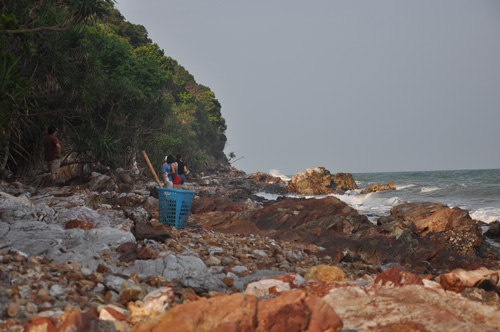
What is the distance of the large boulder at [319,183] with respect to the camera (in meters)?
35.0

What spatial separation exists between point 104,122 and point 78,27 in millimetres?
5617

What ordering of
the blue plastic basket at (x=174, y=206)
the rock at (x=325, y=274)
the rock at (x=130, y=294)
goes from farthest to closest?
the blue plastic basket at (x=174, y=206), the rock at (x=325, y=274), the rock at (x=130, y=294)

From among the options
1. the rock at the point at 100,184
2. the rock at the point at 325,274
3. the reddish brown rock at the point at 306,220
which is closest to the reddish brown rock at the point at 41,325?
the rock at the point at 325,274

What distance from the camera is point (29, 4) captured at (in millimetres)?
9617

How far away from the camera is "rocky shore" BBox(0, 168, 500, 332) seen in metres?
2.50

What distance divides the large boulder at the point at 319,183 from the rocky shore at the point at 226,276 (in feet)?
84.8

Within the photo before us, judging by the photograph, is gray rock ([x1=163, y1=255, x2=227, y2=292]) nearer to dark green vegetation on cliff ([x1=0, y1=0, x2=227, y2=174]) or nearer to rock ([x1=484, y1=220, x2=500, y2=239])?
dark green vegetation on cliff ([x1=0, y1=0, x2=227, y2=174])

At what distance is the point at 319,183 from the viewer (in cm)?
3606

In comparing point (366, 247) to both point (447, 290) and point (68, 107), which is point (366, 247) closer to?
point (447, 290)

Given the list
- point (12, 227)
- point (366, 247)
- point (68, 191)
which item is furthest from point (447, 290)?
point (68, 191)

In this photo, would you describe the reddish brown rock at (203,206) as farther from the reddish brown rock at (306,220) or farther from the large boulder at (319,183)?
the large boulder at (319,183)

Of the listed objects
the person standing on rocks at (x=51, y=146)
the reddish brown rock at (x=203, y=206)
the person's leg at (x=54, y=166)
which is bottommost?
the reddish brown rock at (x=203, y=206)

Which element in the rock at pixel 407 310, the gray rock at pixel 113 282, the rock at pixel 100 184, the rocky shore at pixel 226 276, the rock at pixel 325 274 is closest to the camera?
the rocky shore at pixel 226 276

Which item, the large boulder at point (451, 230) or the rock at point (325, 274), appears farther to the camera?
the large boulder at point (451, 230)
